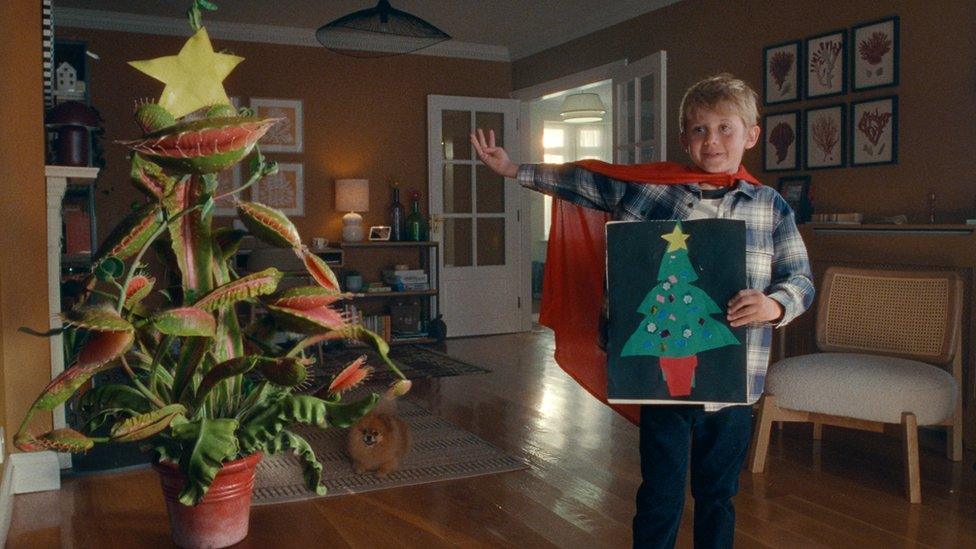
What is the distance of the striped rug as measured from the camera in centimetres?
298

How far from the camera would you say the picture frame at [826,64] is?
4.14 m

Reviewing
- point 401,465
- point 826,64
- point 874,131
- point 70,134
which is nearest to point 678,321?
point 401,465

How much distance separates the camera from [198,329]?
1697 mm

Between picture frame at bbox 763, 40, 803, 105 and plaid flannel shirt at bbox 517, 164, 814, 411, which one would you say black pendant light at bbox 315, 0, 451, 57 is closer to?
picture frame at bbox 763, 40, 803, 105

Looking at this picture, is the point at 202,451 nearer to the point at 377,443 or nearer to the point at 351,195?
the point at 377,443

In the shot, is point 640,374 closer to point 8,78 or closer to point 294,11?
point 8,78

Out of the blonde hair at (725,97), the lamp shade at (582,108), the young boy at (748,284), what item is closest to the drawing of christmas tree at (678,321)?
the young boy at (748,284)

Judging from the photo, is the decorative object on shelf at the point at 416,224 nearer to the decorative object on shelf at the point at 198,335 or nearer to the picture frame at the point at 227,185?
the picture frame at the point at 227,185

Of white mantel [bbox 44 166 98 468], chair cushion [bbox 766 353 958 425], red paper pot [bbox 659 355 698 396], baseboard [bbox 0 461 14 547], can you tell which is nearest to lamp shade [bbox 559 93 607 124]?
chair cushion [bbox 766 353 958 425]

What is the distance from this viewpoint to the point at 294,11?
5945 mm

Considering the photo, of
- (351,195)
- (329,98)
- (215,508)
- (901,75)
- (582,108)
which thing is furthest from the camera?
(582,108)

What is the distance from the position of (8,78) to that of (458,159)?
4.58 metres

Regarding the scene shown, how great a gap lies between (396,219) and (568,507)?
4.33 m

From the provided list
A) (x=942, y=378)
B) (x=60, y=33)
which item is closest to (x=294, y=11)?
(x=60, y=33)
